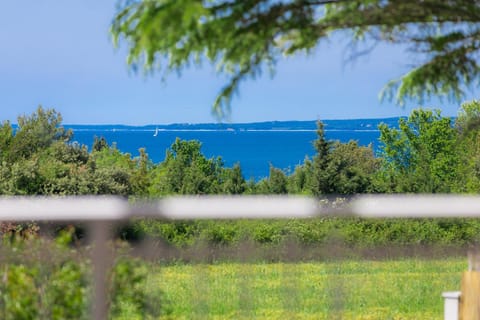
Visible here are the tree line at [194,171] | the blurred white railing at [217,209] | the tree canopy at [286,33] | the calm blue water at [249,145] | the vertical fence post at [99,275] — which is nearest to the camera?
the tree canopy at [286,33]

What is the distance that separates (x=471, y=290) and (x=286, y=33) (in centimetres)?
135

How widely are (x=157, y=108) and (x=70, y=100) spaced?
18.3 meters

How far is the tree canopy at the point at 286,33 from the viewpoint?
10.9 feet

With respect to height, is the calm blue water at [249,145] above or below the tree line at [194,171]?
above

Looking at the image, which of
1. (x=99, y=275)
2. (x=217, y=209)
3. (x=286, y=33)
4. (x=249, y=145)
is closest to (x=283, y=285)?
(x=217, y=209)

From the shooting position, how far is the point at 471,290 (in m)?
3.88

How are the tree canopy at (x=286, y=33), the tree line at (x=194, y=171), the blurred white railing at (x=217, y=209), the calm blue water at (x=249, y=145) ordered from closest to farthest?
the tree canopy at (x=286, y=33), the blurred white railing at (x=217, y=209), the tree line at (x=194, y=171), the calm blue water at (x=249, y=145)

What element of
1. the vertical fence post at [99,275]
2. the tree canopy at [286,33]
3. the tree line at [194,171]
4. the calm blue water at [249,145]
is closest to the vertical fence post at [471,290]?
the tree canopy at [286,33]

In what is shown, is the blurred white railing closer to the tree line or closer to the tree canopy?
the tree canopy

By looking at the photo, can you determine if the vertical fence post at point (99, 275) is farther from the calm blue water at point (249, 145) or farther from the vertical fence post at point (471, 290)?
the calm blue water at point (249, 145)

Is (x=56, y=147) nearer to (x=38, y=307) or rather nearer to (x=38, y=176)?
(x=38, y=176)

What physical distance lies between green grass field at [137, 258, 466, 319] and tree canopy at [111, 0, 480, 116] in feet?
2.42

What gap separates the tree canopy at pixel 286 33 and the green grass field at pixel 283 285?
2.42ft

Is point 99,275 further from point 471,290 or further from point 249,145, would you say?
point 249,145
